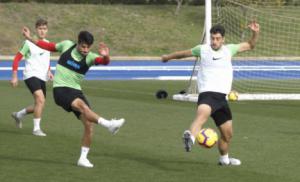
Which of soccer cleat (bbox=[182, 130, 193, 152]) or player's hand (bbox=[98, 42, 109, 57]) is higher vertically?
player's hand (bbox=[98, 42, 109, 57])

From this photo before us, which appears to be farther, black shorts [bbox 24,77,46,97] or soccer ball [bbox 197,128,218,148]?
black shorts [bbox 24,77,46,97]

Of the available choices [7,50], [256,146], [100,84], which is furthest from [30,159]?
[7,50]

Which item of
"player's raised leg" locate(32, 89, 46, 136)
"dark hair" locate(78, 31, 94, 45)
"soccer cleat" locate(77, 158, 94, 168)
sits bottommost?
"player's raised leg" locate(32, 89, 46, 136)

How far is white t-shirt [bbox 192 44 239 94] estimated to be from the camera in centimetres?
1038

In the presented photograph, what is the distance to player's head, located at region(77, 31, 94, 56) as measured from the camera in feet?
33.3

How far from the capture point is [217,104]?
1026 centimetres

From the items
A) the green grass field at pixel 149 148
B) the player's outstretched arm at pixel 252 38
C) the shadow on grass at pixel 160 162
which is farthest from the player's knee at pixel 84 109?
the player's outstretched arm at pixel 252 38

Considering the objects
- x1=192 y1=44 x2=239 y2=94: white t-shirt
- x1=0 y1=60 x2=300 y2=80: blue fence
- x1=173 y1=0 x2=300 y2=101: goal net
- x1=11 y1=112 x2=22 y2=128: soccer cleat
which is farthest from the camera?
x1=0 y1=60 x2=300 y2=80: blue fence

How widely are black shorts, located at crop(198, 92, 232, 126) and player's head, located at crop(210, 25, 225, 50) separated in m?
0.62

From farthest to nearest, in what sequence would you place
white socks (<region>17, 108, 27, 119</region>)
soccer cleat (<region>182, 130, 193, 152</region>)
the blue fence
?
the blue fence → white socks (<region>17, 108, 27, 119</region>) → soccer cleat (<region>182, 130, 193, 152</region>)

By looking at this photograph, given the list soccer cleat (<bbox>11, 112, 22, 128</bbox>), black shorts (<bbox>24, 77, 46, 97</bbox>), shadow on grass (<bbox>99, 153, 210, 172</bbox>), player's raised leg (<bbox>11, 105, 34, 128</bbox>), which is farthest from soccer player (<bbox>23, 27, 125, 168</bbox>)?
soccer cleat (<bbox>11, 112, 22, 128</bbox>)

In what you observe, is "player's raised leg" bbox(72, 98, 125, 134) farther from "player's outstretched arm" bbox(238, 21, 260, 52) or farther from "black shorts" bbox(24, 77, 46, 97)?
"black shorts" bbox(24, 77, 46, 97)

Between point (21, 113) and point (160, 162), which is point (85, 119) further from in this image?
point (21, 113)

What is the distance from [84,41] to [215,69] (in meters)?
1.71
